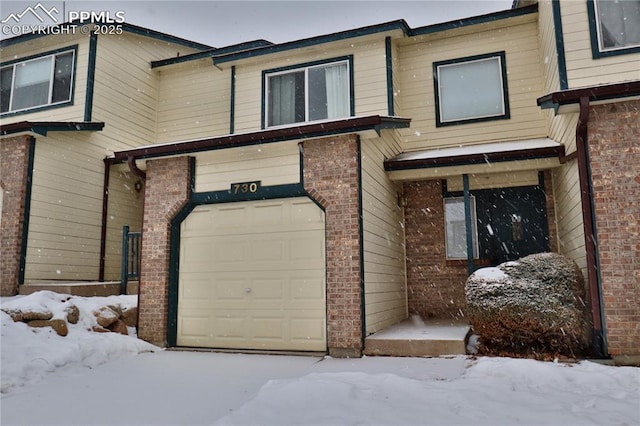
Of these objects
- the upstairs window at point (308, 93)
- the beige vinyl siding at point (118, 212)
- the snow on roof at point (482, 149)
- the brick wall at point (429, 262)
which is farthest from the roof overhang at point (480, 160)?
the beige vinyl siding at point (118, 212)

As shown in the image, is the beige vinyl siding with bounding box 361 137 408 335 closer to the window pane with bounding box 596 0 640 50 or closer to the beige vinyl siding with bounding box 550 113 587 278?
the beige vinyl siding with bounding box 550 113 587 278

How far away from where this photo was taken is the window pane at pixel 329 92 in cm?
1106

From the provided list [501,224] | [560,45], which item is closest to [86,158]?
[501,224]

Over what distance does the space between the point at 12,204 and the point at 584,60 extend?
36.4 feet

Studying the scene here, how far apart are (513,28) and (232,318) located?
851 centimetres

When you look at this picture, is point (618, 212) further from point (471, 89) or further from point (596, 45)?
point (471, 89)

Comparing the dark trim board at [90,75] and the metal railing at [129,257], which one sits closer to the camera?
the metal railing at [129,257]

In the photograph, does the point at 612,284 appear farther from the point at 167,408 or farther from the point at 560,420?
the point at 167,408

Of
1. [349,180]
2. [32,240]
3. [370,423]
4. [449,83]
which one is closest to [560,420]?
[370,423]

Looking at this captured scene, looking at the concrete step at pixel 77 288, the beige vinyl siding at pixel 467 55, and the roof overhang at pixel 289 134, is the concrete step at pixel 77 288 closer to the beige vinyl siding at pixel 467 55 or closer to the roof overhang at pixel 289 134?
the roof overhang at pixel 289 134

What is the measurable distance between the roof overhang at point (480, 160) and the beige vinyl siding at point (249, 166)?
2.23 m

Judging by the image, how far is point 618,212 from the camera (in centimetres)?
675

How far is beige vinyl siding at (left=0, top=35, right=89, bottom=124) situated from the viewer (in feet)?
39.2

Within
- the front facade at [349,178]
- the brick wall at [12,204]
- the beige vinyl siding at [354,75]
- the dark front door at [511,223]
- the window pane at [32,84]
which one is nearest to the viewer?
the front facade at [349,178]
